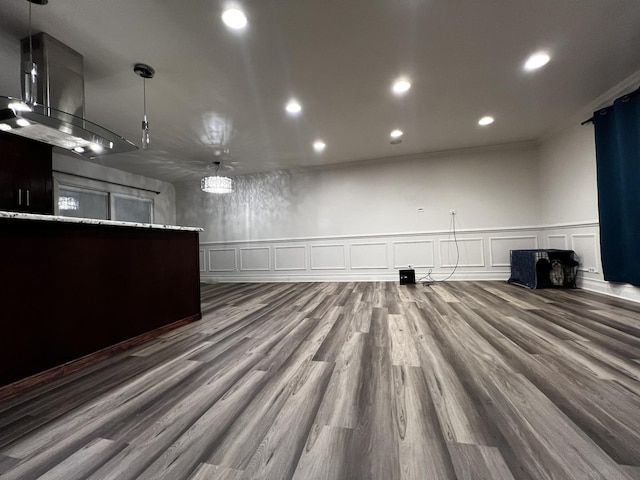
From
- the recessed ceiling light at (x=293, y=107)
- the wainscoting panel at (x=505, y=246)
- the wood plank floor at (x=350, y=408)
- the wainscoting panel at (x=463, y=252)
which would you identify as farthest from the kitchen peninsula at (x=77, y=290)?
the wainscoting panel at (x=505, y=246)

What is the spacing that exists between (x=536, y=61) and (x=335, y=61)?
1890mm

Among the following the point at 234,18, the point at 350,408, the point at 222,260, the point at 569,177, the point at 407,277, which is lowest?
the point at 350,408

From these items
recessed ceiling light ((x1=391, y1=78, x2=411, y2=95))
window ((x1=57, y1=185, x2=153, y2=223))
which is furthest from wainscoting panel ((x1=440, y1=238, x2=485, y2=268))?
window ((x1=57, y1=185, x2=153, y2=223))

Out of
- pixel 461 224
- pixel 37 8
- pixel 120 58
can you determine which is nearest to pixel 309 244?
pixel 461 224

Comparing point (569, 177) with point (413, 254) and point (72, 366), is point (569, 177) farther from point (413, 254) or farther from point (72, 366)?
point (72, 366)

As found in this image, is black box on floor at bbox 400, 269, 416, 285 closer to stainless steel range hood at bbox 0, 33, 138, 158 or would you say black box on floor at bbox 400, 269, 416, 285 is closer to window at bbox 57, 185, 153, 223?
stainless steel range hood at bbox 0, 33, 138, 158

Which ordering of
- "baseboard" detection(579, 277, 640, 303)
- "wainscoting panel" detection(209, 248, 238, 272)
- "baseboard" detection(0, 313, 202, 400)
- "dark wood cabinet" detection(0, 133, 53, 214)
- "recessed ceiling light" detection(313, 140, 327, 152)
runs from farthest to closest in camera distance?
"wainscoting panel" detection(209, 248, 238, 272), "recessed ceiling light" detection(313, 140, 327, 152), "dark wood cabinet" detection(0, 133, 53, 214), "baseboard" detection(579, 277, 640, 303), "baseboard" detection(0, 313, 202, 400)

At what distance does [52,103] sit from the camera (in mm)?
1938

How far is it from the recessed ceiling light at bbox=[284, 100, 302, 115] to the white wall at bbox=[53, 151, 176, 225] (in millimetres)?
4282

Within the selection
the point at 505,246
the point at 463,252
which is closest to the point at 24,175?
the point at 463,252

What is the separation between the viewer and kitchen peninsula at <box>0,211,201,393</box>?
1.38 metres

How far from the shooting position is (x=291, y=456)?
878 mm

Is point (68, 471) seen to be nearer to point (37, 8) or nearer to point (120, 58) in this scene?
point (37, 8)

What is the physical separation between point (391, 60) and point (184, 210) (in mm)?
5825
